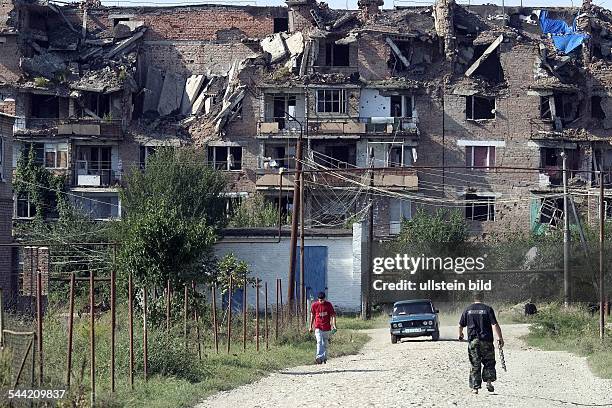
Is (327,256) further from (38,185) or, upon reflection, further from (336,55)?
(336,55)

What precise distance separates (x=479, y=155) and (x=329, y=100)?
946 cm

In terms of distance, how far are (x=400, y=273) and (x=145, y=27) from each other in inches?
1209

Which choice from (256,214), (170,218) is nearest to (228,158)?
(256,214)

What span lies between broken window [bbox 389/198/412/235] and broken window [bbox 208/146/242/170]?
934 cm

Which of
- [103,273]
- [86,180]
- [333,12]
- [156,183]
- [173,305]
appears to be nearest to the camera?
[173,305]

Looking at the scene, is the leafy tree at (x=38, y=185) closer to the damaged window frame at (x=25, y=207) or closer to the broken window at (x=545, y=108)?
the damaged window frame at (x=25, y=207)

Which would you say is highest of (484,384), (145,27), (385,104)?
(145,27)

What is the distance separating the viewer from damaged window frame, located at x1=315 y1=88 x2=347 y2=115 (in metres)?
75.0

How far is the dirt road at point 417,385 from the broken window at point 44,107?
47.0 meters

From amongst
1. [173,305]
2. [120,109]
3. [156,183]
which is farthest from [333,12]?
[173,305]

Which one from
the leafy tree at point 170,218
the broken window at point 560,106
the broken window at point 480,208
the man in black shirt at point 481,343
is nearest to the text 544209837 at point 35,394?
the man in black shirt at point 481,343

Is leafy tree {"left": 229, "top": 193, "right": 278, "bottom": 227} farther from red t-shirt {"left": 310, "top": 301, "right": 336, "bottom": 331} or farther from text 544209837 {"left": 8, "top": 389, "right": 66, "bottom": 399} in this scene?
text 544209837 {"left": 8, "top": 389, "right": 66, "bottom": 399}

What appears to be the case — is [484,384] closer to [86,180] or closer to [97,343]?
[97,343]

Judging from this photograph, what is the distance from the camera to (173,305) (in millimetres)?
30609
